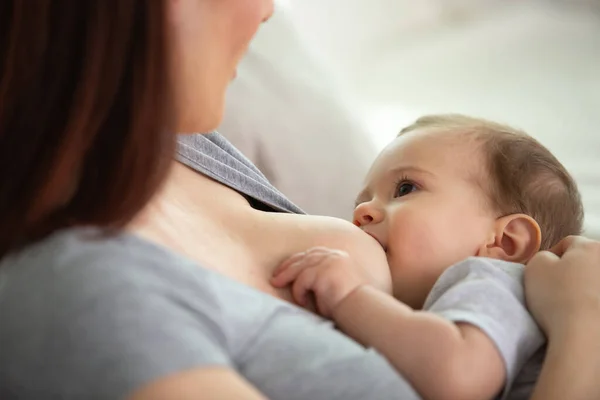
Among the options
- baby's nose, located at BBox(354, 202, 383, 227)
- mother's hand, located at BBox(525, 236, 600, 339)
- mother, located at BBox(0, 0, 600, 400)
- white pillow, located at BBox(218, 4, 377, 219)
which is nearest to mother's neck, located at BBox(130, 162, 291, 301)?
mother, located at BBox(0, 0, 600, 400)

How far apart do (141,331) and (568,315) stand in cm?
44

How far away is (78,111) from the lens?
548mm

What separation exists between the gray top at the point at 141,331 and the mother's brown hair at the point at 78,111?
0.09 ft

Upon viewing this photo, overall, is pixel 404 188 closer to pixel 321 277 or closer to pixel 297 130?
pixel 321 277

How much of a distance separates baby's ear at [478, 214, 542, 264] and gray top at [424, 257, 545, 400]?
11 cm

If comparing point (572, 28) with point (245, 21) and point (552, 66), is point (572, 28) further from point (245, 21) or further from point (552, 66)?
point (245, 21)

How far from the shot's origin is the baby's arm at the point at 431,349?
653mm

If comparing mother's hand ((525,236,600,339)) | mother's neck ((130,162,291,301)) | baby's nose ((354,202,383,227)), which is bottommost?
baby's nose ((354,202,383,227))

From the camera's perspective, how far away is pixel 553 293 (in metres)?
0.77

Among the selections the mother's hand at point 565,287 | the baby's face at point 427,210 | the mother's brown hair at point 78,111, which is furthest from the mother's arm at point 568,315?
the mother's brown hair at point 78,111

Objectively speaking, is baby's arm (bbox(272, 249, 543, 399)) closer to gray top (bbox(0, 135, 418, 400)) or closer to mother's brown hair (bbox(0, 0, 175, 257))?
gray top (bbox(0, 135, 418, 400))

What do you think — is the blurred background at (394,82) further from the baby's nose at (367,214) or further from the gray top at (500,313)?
the gray top at (500,313)

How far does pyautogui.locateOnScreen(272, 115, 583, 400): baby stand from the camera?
671 mm

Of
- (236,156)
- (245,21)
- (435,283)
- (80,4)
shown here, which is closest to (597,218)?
(435,283)
